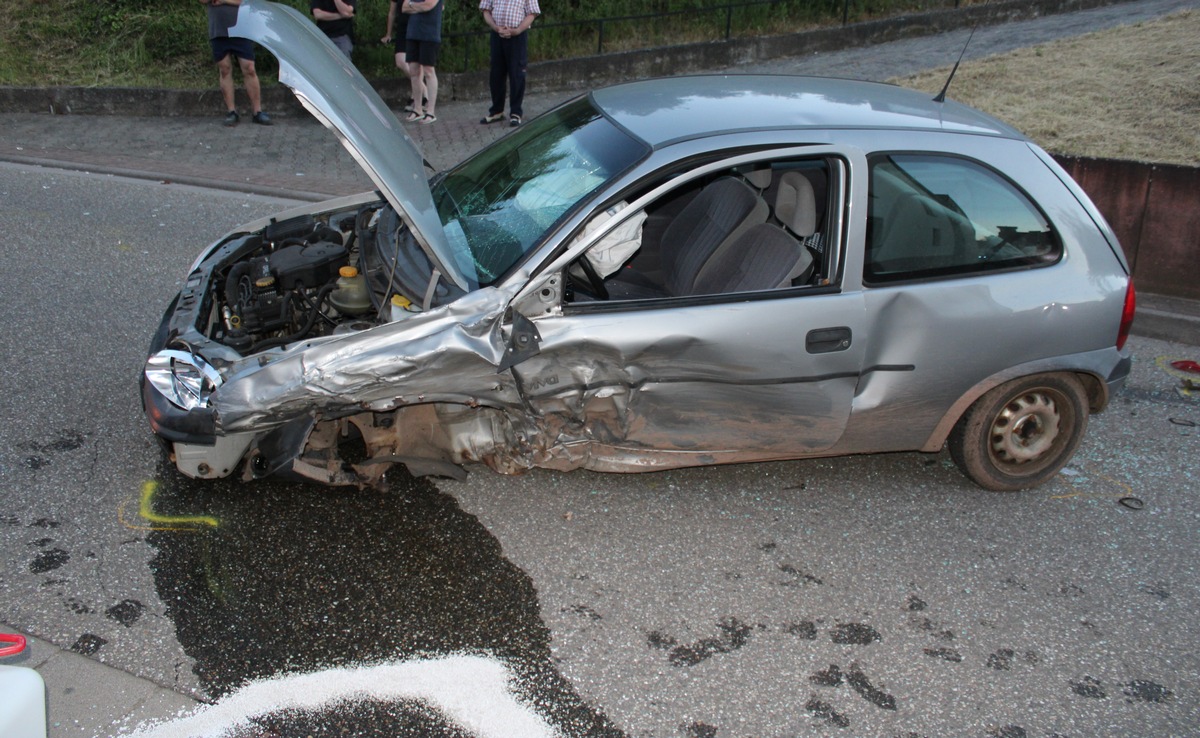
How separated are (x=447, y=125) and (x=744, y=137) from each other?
8075mm

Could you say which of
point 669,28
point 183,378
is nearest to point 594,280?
point 183,378

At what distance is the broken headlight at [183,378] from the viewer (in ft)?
12.7

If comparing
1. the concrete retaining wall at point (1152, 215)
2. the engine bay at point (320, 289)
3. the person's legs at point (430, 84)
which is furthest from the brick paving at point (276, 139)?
the concrete retaining wall at point (1152, 215)

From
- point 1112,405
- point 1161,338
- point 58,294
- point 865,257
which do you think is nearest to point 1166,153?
point 1161,338

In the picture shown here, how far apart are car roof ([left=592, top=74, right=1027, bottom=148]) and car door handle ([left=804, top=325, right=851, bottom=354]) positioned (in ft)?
2.84

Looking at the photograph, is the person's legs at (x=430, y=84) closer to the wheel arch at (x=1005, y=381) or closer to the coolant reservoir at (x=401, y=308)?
the coolant reservoir at (x=401, y=308)

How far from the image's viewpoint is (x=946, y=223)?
4320 millimetres

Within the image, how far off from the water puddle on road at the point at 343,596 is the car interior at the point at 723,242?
1.24 meters

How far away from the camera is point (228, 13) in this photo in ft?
35.4

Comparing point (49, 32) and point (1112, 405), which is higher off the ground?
point (49, 32)

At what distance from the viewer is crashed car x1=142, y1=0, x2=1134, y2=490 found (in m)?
3.90

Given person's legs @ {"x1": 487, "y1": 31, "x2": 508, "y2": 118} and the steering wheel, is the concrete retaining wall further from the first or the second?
Answer: person's legs @ {"x1": 487, "y1": 31, "x2": 508, "y2": 118}

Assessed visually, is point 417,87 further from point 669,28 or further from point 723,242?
point 723,242

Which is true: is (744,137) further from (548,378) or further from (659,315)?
(548,378)
